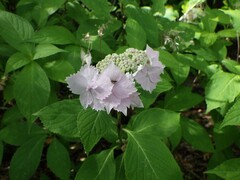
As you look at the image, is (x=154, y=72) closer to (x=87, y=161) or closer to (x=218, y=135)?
(x=87, y=161)

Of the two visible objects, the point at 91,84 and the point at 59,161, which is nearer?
the point at 91,84

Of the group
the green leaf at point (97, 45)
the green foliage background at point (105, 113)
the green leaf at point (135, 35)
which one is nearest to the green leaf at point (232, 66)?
the green foliage background at point (105, 113)

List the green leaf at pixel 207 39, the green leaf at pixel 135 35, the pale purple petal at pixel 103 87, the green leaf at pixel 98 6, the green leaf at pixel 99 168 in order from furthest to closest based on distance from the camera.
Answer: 1. the green leaf at pixel 207 39
2. the green leaf at pixel 135 35
3. the green leaf at pixel 98 6
4. the green leaf at pixel 99 168
5. the pale purple petal at pixel 103 87

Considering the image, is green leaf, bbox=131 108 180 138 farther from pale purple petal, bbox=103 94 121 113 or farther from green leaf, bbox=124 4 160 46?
green leaf, bbox=124 4 160 46

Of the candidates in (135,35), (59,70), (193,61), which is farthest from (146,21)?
(59,70)

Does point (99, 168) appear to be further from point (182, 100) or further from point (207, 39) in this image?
point (207, 39)

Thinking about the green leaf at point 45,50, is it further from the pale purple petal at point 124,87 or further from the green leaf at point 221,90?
the green leaf at point 221,90

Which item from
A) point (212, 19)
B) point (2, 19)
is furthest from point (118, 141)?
point (212, 19)
